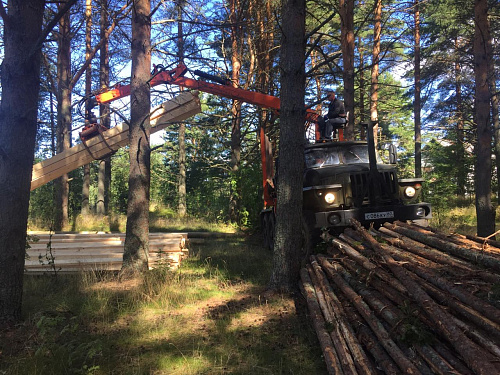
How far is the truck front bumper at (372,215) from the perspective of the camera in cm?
595

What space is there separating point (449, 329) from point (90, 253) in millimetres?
6617

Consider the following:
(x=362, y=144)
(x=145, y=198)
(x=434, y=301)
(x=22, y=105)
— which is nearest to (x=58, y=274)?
(x=145, y=198)

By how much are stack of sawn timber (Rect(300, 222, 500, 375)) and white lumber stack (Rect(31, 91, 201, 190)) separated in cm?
680

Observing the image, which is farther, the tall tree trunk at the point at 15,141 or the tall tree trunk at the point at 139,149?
the tall tree trunk at the point at 139,149

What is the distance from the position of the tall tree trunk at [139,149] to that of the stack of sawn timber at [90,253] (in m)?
0.53

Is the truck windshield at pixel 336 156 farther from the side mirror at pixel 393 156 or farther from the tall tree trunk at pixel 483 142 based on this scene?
the tall tree trunk at pixel 483 142

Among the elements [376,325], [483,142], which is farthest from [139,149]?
[483,142]

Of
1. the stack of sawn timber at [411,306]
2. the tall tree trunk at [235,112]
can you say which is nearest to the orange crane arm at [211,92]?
the tall tree trunk at [235,112]

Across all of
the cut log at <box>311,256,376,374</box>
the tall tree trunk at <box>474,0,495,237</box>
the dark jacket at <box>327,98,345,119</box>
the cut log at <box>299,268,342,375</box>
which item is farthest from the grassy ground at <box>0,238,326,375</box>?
the tall tree trunk at <box>474,0,495,237</box>

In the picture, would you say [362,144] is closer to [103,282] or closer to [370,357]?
[370,357]

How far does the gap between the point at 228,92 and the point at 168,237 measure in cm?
445

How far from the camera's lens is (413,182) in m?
6.87

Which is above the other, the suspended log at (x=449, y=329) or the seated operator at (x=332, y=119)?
the seated operator at (x=332, y=119)

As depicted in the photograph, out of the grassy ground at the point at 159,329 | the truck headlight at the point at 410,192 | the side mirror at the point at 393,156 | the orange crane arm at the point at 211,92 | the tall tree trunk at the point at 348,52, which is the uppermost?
the tall tree trunk at the point at 348,52
